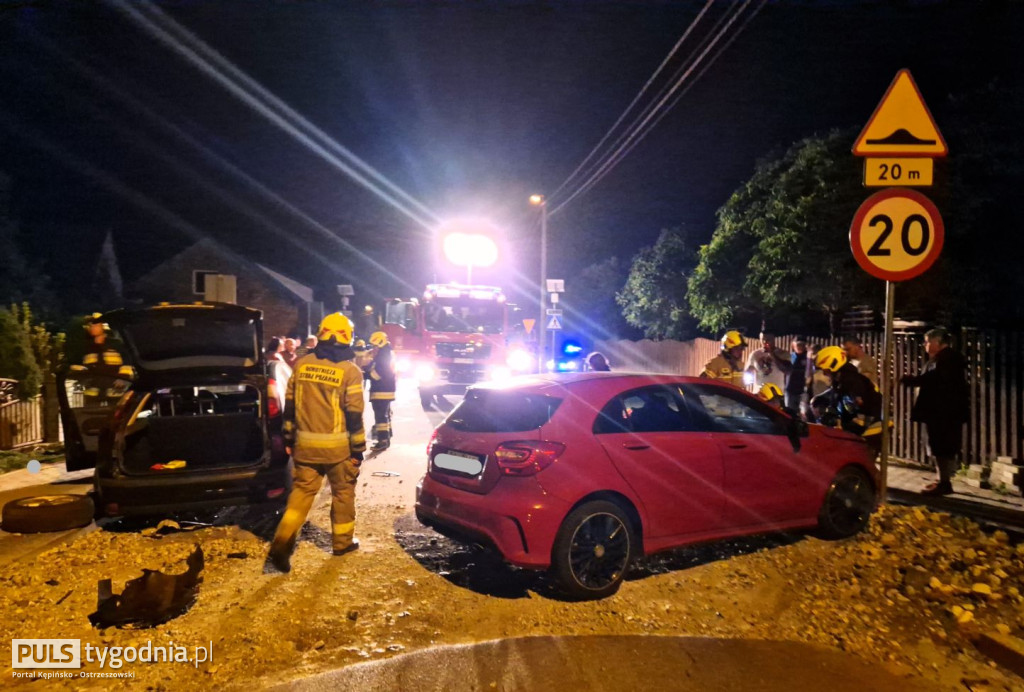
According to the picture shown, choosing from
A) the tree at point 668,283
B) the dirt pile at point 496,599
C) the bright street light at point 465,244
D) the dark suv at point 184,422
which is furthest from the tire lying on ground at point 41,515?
the tree at point 668,283

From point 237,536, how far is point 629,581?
133 inches

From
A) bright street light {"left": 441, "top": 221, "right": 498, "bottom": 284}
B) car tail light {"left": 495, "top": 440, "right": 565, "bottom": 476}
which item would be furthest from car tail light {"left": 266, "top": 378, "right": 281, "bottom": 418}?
bright street light {"left": 441, "top": 221, "right": 498, "bottom": 284}

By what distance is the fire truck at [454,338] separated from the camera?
704 inches

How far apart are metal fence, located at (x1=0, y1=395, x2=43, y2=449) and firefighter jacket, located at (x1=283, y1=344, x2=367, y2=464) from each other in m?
7.29

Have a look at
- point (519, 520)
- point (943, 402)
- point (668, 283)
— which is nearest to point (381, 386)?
point (519, 520)

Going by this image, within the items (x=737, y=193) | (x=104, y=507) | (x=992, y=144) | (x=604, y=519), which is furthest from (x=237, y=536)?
(x=737, y=193)

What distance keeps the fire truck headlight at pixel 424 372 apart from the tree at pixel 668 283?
53.4ft

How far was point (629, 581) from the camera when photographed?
16.5 feet

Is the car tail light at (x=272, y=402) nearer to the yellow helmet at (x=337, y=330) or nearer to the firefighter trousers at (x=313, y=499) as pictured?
the firefighter trousers at (x=313, y=499)

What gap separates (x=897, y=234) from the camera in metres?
5.94

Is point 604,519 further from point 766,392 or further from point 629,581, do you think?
point 766,392

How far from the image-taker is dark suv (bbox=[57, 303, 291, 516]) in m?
5.77

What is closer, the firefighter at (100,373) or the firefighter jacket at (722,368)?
the firefighter jacket at (722,368)

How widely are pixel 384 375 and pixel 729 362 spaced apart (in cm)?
488
